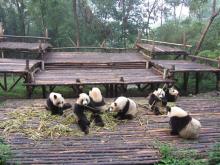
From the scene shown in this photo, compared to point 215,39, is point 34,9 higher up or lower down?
higher up

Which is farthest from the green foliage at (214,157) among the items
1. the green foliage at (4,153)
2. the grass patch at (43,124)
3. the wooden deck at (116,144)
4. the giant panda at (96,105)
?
the green foliage at (4,153)

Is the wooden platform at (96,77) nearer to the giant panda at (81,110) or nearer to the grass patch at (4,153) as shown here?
the giant panda at (81,110)

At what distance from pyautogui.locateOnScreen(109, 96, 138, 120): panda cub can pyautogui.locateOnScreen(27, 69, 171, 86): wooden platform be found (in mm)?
3783

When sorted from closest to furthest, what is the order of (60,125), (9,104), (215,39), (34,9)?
(60,125) → (9,104) → (215,39) → (34,9)

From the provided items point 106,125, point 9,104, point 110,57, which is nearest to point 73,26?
point 110,57

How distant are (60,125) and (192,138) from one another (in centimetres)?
310

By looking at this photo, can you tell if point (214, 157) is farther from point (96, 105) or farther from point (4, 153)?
point (4, 153)

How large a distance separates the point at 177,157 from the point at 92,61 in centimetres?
1097

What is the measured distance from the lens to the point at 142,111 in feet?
32.8

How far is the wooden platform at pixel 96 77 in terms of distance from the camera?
512 inches

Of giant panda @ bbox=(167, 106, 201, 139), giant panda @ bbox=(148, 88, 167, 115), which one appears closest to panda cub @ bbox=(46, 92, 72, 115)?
giant panda @ bbox=(148, 88, 167, 115)

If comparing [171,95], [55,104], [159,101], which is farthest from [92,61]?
[55,104]

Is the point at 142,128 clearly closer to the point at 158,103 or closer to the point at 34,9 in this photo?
the point at 158,103

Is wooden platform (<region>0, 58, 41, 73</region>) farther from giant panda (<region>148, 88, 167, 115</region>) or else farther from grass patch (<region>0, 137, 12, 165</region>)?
grass patch (<region>0, 137, 12, 165</region>)
